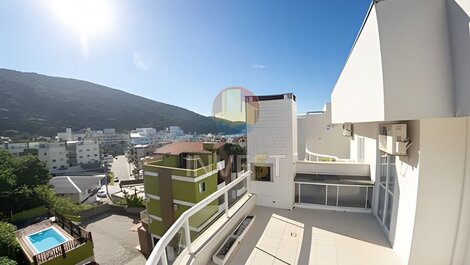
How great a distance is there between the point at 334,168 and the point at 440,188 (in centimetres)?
383

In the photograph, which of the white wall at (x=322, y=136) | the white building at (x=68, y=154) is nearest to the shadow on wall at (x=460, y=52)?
the white wall at (x=322, y=136)

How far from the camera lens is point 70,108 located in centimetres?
7150

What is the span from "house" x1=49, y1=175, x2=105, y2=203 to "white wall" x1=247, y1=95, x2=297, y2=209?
26093 millimetres

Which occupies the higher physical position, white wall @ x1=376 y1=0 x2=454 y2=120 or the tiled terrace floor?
white wall @ x1=376 y1=0 x2=454 y2=120

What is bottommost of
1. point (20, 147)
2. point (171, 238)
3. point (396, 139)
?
point (20, 147)

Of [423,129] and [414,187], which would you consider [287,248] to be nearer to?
[414,187]

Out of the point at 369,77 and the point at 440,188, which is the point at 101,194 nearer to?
the point at 369,77

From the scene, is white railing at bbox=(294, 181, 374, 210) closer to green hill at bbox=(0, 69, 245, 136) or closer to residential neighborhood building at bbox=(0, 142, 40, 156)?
green hill at bbox=(0, 69, 245, 136)

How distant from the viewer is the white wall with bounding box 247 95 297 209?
6176mm

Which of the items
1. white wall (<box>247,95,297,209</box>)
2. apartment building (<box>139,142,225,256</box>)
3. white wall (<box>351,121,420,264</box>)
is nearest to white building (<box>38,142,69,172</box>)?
apartment building (<box>139,142,225,256</box>)

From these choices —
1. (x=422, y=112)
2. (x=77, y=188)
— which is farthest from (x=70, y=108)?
(x=422, y=112)

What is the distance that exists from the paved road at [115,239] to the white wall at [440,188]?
12625 mm

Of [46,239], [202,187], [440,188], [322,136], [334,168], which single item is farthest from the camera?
[322,136]

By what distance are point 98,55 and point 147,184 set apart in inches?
373
